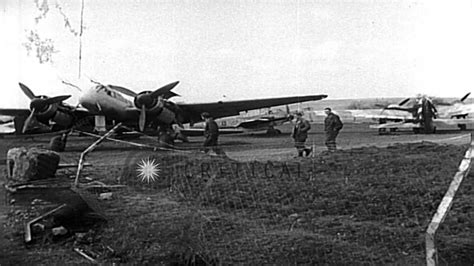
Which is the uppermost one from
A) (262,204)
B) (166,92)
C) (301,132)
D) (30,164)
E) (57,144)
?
(166,92)

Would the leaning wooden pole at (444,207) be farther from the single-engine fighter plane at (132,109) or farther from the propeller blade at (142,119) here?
the propeller blade at (142,119)

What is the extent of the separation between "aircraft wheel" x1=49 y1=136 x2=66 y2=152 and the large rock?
4 centimetres

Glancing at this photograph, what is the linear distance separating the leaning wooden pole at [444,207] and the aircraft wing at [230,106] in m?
0.88

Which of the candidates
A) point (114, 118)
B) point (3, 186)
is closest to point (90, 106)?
point (114, 118)

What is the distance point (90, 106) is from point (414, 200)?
1.89 meters

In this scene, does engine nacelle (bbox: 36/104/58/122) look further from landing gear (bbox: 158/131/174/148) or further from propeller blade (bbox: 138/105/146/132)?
landing gear (bbox: 158/131/174/148)

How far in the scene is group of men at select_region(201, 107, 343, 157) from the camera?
2.70m

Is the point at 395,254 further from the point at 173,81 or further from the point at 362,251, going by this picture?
the point at 173,81

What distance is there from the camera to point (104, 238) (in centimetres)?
265

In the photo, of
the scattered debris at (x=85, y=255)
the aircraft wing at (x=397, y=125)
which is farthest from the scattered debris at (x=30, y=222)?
the aircraft wing at (x=397, y=125)

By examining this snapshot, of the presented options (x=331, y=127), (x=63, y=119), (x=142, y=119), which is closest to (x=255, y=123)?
(x=331, y=127)

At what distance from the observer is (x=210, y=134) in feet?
9.11

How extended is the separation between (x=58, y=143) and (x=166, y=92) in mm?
691

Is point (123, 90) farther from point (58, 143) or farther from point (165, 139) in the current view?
point (58, 143)
